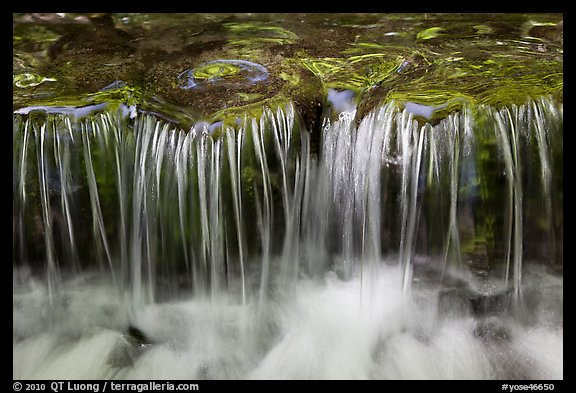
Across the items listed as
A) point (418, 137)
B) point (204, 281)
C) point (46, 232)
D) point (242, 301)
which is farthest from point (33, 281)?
point (418, 137)

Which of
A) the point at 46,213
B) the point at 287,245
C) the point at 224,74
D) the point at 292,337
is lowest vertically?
the point at 292,337

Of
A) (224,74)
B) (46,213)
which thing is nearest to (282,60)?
(224,74)

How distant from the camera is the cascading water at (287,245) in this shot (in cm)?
332

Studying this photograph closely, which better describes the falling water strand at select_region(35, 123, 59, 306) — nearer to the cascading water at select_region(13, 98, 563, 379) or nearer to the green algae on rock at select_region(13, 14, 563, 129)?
the cascading water at select_region(13, 98, 563, 379)

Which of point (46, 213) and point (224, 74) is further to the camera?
point (224, 74)

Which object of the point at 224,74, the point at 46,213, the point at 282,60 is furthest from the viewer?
the point at 282,60

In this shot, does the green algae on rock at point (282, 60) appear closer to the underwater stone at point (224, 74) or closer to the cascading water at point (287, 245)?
the underwater stone at point (224, 74)

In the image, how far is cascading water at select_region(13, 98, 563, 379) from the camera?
332cm

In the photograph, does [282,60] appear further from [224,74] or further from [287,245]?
[287,245]

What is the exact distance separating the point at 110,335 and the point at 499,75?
343cm

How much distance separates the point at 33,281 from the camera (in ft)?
11.9

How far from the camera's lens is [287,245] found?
141 inches

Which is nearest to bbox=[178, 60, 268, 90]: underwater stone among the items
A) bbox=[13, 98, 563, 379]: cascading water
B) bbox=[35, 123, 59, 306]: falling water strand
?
bbox=[13, 98, 563, 379]: cascading water

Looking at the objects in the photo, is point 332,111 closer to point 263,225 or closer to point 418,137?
point 418,137
